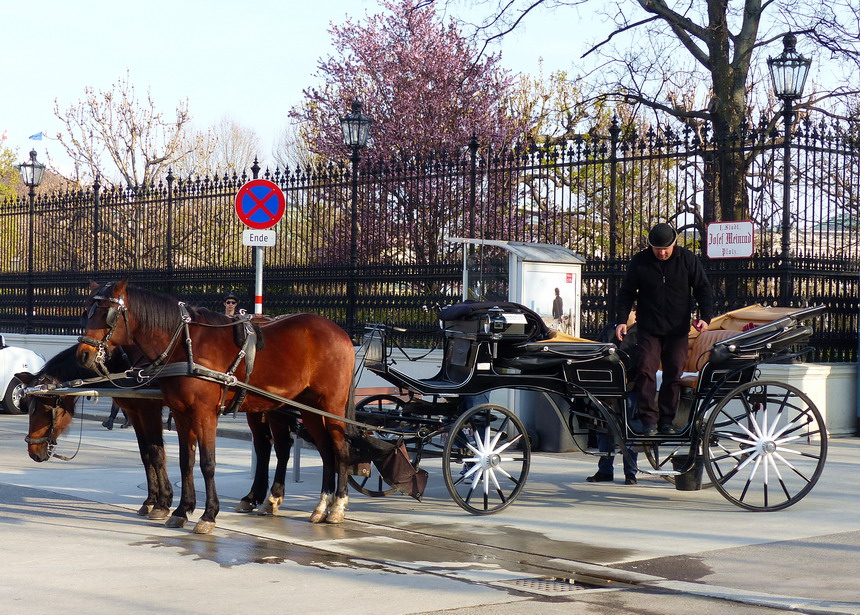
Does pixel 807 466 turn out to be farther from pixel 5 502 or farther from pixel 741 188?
pixel 5 502

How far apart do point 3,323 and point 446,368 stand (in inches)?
712

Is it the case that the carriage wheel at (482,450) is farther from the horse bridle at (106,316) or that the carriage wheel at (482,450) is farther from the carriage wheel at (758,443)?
the horse bridle at (106,316)

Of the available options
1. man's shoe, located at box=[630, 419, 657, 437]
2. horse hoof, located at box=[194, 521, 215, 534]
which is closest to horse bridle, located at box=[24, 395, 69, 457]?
horse hoof, located at box=[194, 521, 215, 534]

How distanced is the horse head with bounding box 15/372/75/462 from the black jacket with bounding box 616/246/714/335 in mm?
4364

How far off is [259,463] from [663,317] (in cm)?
335

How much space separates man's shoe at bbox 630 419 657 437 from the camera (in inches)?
352

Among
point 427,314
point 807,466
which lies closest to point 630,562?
point 807,466

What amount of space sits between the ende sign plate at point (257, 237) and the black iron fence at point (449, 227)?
12.4ft

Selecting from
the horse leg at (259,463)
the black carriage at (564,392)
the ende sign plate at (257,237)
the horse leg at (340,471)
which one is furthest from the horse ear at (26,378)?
the ende sign plate at (257,237)

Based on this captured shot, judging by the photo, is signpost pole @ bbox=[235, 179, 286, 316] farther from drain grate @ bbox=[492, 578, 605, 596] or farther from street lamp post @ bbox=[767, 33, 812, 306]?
drain grate @ bbox=[492, 578, 605, 596]

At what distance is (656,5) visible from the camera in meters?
19.4

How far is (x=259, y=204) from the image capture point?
43.0ft

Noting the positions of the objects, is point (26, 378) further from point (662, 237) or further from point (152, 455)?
point (662, 237)

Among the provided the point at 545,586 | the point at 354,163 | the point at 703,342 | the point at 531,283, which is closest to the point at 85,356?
the point at 545,586
